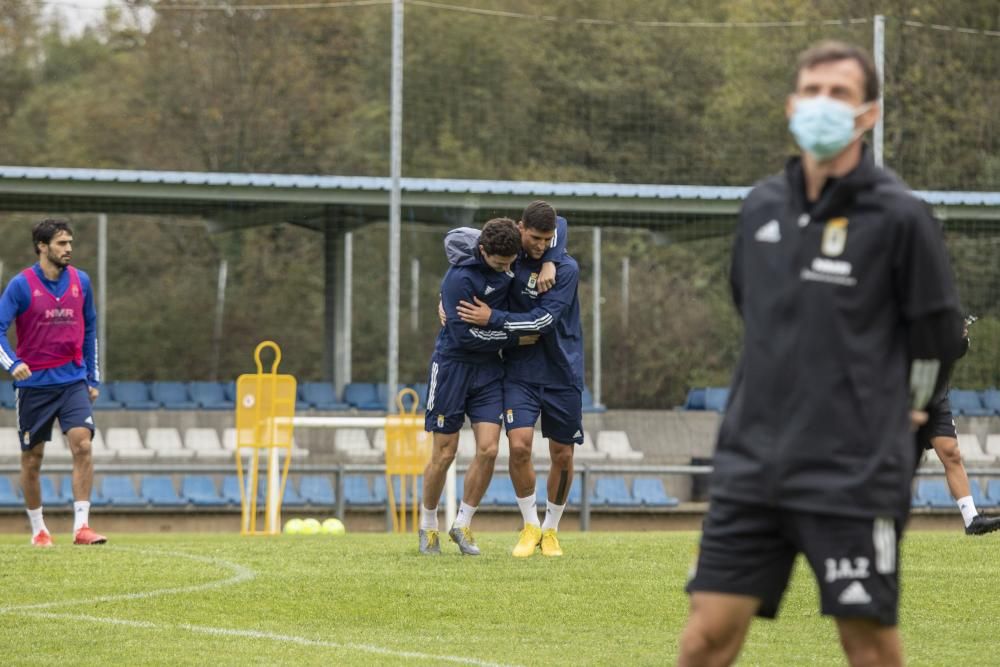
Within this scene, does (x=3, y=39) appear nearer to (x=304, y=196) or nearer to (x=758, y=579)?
(x=304, y=196)

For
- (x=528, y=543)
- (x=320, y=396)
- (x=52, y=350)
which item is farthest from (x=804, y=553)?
(x=320, y=396)

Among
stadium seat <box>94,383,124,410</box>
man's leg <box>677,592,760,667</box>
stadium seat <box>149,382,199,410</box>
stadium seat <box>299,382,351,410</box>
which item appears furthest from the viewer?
stadium seat <box>149,382,199,410</box>

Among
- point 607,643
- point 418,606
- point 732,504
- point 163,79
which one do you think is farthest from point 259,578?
point 163,79

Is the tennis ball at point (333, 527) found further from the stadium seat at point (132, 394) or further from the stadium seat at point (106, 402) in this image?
the stadium seat at point (132, 394)

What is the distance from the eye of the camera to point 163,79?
42.8 m

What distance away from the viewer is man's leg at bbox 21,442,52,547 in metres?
12.8

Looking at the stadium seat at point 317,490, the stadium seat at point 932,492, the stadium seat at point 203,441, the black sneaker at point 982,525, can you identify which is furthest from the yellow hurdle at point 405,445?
the stadium seat at point 932,492

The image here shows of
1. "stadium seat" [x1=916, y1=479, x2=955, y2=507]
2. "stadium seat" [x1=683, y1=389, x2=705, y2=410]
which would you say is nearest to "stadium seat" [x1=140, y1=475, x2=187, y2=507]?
"stadium seat" [x1=683, y1=389, x2=705, y2=410]

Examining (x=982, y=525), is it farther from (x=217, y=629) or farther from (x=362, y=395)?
(x=362, y=395)

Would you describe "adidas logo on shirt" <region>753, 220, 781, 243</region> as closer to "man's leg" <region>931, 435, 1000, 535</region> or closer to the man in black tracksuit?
the man in black tracksuit

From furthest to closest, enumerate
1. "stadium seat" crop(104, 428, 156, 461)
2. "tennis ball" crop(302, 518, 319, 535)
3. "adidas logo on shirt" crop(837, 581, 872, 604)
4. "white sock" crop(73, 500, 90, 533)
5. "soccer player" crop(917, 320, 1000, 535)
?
"stadium seat" crop(104, 428, 156, 461), "tennis ball" crop(302, 518, 319, 535), "white sock" crop(73, 500, 90, 533), "soccer player" crop(917, 320, 1000, 535), "adidas logo on shirt" crop(837, 581, 872, 604)

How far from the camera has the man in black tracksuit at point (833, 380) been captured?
13.7 ft

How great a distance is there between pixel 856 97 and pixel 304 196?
20964 millimetres

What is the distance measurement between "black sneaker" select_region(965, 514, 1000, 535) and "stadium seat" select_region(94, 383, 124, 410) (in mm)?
17218
